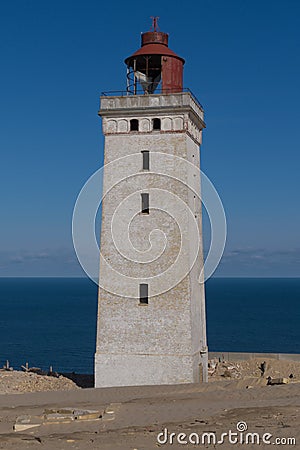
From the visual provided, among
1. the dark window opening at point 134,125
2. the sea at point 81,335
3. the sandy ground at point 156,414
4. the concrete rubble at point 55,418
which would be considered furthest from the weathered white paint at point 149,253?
the sea at point 81,335

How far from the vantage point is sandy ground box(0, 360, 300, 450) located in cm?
1633

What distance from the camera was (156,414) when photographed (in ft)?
67.7

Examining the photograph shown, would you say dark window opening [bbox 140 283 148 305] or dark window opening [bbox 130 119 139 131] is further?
dark window opening [bbox 130 119 139 131]

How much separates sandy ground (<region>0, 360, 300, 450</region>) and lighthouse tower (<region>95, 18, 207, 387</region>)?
6.82 feet

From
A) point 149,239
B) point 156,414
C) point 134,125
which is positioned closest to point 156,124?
point 134,125

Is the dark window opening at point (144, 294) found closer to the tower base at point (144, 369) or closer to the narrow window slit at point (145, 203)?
the tower base at point (144, 369)

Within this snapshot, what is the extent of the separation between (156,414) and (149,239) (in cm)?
1065

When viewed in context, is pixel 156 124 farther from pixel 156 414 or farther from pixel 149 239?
pixel 156 414

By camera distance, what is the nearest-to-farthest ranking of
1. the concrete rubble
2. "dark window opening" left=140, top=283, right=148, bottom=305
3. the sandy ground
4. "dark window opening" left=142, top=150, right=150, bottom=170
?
the sandy ground < the concrete rubble < "dark window opening" left=140, top=283, right=148, bottom=305 < "dark window opening" left=142, top=150, right=150, bottom=170

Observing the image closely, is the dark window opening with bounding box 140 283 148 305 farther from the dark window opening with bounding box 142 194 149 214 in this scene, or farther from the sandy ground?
the sandy ground

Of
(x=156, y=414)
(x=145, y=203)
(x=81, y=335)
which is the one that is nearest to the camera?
(x=156, y=414)

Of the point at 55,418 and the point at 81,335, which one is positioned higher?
the point at 81,335

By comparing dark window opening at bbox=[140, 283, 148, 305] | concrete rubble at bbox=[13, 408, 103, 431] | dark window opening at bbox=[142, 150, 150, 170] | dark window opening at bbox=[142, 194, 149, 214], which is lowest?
concrete rubble at bbox=[13, 408, 103, 431]

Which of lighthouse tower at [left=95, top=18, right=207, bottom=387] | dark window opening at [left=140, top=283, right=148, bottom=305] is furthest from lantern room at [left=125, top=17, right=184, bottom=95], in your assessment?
dark window opening at [left=140, top=283, right=148, bottom=305]
